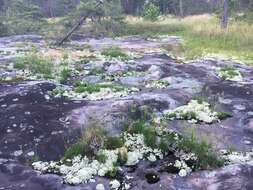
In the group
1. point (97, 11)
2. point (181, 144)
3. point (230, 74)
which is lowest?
point (230, 74)

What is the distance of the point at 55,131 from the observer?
36.4 ft

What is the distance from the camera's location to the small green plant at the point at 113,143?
9.74 metres

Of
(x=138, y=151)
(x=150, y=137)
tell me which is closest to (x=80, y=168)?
(x=138, y=151)

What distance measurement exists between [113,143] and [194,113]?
10.5 feet

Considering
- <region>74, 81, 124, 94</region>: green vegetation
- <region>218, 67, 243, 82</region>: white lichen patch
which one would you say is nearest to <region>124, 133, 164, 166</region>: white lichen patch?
<region>74, 81, 124, 94</region>: green vegetation

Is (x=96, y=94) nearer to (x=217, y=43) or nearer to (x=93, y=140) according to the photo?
(x=93, y=140)

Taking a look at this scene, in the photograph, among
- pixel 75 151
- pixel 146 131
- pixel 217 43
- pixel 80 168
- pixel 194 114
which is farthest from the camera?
pixel 217 43

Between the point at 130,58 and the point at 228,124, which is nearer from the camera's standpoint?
the point at 228,124

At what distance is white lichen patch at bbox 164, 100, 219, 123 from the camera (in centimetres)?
1196

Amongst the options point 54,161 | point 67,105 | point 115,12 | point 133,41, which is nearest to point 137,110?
point 67,105

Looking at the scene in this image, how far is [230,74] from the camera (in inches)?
664

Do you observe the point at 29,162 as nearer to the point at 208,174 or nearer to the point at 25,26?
the point at 208,174

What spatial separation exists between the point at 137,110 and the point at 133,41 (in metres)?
17.8

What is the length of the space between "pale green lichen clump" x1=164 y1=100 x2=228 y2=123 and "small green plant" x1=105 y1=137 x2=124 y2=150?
2508mm
